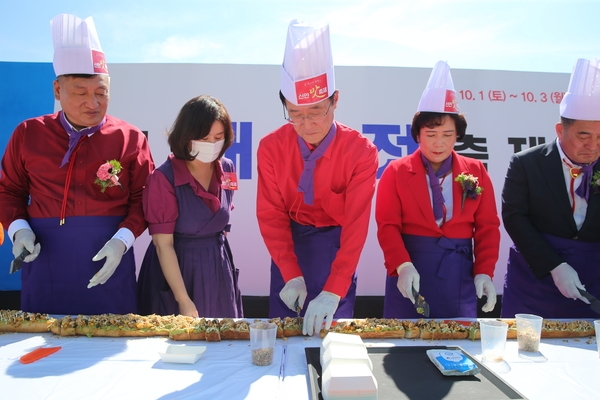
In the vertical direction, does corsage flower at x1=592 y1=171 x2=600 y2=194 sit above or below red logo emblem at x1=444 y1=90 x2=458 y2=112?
below

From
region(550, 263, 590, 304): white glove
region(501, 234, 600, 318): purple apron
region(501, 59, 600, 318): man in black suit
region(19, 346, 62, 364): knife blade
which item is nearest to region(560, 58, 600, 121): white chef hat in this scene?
region(501, 59, 600, 318): man in black suit

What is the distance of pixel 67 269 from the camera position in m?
2.12

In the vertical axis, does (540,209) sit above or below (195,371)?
above

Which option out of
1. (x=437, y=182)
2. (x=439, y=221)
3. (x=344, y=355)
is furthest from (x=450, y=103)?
(x=344, y=355)

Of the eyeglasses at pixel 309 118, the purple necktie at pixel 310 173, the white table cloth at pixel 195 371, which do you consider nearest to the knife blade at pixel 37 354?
the white table cloth at pixel 195 371

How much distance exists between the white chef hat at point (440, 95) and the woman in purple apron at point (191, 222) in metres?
1.06

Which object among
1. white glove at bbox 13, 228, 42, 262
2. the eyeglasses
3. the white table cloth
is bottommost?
the white table cloth

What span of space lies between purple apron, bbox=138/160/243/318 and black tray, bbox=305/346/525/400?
3.07 ft

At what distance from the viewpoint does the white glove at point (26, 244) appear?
78.2 inches

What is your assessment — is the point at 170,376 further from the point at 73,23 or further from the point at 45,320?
the point at 73,23

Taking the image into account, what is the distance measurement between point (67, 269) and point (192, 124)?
92cm

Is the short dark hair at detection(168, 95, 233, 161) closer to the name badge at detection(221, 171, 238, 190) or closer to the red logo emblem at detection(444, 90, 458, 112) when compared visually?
the name badge at detection(221, 171, 238, 190)

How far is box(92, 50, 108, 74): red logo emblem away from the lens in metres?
2.19

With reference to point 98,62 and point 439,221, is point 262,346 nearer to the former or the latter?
point 439,221
